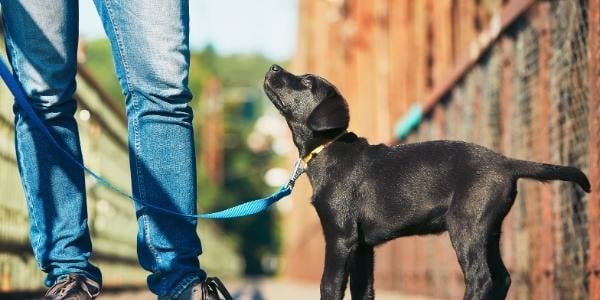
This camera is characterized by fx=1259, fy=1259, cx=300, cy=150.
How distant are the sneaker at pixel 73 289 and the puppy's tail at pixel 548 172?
4.20 feet

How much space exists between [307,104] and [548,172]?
84 cm

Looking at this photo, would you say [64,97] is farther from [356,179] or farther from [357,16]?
[357,16]

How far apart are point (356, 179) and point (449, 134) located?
587 centimetres

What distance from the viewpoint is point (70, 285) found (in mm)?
3660

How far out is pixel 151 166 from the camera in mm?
3773

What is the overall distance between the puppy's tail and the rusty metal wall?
123 centimetres

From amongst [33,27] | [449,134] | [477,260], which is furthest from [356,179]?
[449,134]

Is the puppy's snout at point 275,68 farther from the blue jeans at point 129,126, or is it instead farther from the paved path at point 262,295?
the paved path at point 262,295

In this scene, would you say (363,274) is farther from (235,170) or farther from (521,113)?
(235,170)

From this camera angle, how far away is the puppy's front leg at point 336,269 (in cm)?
353

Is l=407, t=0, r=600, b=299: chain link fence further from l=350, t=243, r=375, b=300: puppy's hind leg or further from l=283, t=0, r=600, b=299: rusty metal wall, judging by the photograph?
l=350, t=243, r=375, b=300: puppy's hind leg

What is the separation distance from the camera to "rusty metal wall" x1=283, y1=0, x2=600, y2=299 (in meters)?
5.24

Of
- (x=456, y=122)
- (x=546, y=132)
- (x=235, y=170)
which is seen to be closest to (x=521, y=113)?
(x=546, y=132)

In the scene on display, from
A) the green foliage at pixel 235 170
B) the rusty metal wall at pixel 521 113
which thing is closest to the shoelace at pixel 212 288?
the rusty metal wall at pixel 521 113
